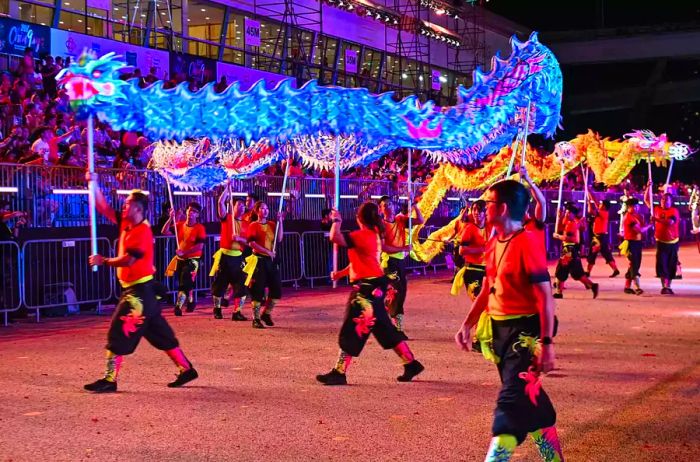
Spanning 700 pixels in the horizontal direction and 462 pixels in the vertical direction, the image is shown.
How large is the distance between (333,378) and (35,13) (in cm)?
1501

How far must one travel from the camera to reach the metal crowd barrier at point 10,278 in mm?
14481

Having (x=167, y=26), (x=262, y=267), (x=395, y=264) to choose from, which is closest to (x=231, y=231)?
(x=262, y=267)

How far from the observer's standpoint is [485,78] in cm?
1452

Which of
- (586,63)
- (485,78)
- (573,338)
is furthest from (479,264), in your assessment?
(586,63)

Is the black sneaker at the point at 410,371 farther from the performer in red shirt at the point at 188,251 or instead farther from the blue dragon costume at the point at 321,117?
the performer in red shirt at the point at 188,251

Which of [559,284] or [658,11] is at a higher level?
[658,11]

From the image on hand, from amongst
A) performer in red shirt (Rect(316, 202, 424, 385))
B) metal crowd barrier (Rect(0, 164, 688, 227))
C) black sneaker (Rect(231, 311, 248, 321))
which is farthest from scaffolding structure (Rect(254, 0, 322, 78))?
performer in red shirt (Rect(316, 202, 424, 385))

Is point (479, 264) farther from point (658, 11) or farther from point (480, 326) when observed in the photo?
point (658, 11)

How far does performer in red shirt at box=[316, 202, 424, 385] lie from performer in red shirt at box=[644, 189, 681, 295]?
995 cm

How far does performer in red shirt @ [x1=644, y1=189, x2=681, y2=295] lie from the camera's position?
1823 centimetres

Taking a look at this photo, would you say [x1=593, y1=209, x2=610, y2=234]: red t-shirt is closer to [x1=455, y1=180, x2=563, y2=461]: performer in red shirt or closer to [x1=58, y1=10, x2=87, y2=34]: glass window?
[x1=58, y1=10, x2=87, y2=34]: glass window

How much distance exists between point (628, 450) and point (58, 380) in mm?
5568

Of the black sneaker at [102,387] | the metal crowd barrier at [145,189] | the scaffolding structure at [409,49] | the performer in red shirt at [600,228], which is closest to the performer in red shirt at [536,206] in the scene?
the black sneaker at [102,387]

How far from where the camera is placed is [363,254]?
9.73 meters
